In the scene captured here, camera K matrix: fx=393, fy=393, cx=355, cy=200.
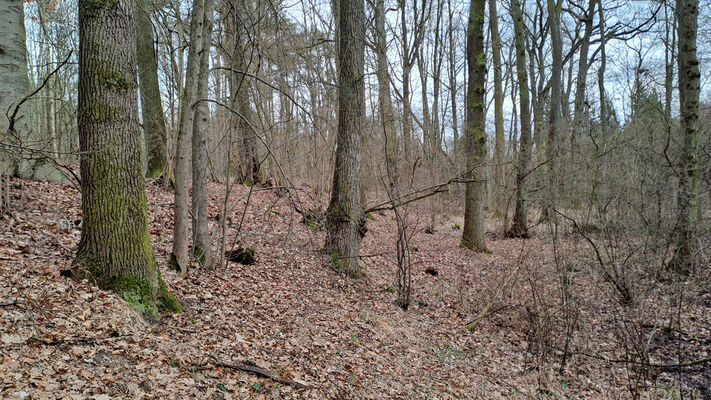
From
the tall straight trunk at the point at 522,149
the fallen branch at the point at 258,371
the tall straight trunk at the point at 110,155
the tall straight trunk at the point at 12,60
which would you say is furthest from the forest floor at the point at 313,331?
the tall straight trunk at the point at 522,149

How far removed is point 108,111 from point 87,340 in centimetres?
184

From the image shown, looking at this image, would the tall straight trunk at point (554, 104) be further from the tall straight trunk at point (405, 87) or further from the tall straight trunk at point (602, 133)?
the tall straight trunk at point (405, 87)

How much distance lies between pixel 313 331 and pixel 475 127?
703 cm

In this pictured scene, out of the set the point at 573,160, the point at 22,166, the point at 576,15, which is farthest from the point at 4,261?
the point at 576,15

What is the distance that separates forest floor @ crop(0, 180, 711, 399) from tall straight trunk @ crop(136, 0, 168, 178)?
0.78 metres

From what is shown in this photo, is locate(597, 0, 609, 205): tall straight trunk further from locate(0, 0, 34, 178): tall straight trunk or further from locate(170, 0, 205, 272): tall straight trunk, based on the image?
locate(0, 0, 34, 178): tall straight trunk

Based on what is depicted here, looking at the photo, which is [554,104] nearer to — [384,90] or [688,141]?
[384,90]

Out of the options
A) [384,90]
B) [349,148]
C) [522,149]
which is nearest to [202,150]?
[349,148]

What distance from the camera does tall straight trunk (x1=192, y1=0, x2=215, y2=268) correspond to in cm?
483

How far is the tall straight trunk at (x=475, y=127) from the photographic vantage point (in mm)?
9711

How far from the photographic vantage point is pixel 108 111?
3324mm

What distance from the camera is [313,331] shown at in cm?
459

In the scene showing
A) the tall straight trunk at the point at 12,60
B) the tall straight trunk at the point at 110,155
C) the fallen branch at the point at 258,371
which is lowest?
the fallen branch at the point at 258,371

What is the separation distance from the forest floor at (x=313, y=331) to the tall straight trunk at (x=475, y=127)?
93.2 inches
